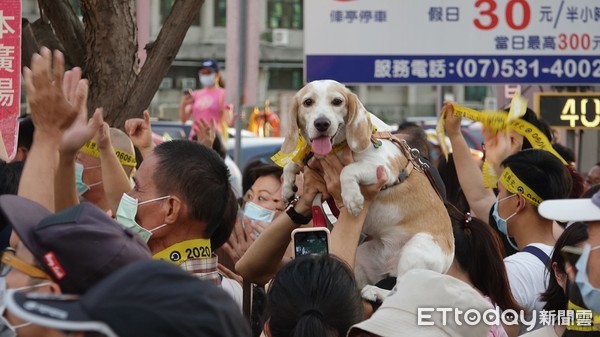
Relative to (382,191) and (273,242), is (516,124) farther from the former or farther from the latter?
(273,242)

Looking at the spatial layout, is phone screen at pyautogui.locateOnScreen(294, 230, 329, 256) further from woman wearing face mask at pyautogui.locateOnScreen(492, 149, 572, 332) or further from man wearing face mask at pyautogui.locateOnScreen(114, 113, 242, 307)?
woman wearing face mask at pyautogui.locateOnScreen(492, 149, 572, 332)

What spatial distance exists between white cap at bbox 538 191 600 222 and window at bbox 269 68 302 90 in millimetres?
41806

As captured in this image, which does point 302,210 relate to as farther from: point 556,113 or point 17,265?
point 556,113

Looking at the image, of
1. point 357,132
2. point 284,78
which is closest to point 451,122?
point 357,132

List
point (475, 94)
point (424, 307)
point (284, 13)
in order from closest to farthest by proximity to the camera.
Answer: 1. point (424, 307)
2. point (475, 94)
3. point (284, 13)

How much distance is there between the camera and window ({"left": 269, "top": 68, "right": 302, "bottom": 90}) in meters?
45.1

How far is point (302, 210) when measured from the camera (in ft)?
14.3

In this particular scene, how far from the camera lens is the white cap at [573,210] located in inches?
126

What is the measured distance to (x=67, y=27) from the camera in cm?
620

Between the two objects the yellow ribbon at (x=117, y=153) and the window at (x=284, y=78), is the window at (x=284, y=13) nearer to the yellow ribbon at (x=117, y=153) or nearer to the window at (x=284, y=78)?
the window at (x=284, y=78)

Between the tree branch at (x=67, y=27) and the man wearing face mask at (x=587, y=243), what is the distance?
137 inches

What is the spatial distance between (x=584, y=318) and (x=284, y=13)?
1600 inches

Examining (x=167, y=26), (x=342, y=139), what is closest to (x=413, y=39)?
(x=167, y=26)

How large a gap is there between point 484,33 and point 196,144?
599 cm
